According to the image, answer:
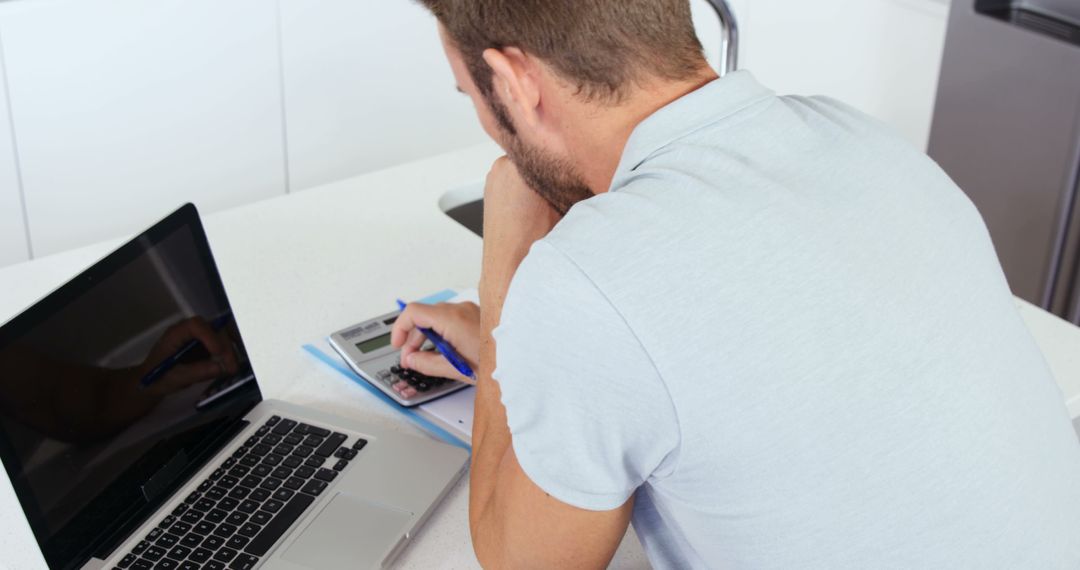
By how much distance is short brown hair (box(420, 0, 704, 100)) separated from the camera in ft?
3.06

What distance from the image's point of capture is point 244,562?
1.01 m

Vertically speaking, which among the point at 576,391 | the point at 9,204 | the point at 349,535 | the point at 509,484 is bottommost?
the point at 9,204

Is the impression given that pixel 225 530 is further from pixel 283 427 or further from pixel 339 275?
pixel 339 275

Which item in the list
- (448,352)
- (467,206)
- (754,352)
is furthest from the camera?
(467,206)

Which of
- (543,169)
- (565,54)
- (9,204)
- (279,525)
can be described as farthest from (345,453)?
(9,204)

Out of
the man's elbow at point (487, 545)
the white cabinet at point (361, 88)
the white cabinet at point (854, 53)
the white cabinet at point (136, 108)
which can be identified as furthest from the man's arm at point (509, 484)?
the white cabinet at point (854, 53)

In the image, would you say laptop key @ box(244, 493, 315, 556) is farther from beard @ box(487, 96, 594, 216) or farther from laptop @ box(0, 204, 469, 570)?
beard @ box(487, 96, 594, 216)

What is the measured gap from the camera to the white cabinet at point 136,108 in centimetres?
235

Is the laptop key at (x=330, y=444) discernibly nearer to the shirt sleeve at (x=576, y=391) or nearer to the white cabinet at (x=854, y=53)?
the shirt sleeve at (x=576, y=391)

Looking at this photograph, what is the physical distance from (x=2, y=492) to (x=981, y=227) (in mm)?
971

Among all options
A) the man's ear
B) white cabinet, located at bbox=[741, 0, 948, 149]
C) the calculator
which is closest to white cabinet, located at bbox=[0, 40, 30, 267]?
the calculator

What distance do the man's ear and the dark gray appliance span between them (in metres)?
1.80

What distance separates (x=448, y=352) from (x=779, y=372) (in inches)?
21.5

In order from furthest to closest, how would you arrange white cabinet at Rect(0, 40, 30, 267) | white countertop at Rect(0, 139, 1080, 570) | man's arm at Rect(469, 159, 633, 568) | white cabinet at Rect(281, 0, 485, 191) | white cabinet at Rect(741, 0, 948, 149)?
A: white cabinet at Rect(741, 0, 948, 149) → white cabinet at Rect(281, 0, 485, 191) → white cabinet at Rect(0, 40, 30, 267) → white countertop at Rect(0, 139, 1080, 570) → man's arm at Rect(469, 159, 633, 568)
